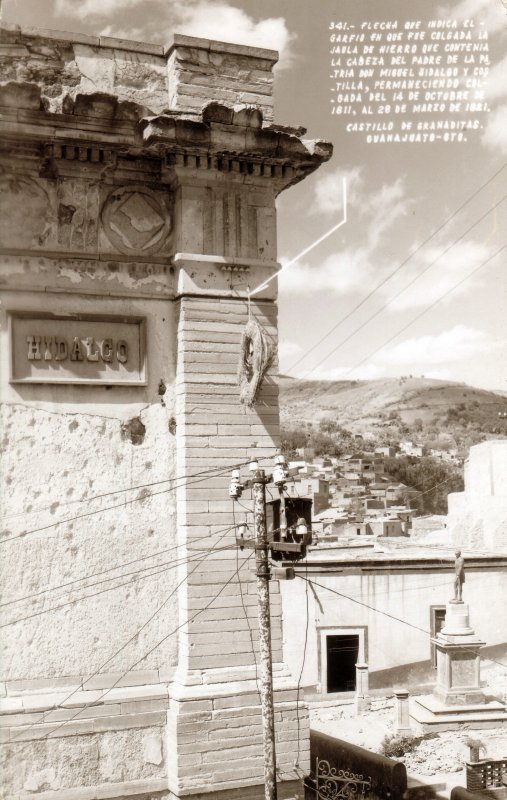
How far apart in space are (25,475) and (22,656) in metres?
1.99

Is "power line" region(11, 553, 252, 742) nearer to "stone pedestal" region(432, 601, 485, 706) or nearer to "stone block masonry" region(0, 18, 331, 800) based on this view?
"stone block masonry" region(0, 18, 331, 800)

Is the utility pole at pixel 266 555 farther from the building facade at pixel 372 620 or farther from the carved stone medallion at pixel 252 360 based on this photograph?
the building facade at pixel 372 620

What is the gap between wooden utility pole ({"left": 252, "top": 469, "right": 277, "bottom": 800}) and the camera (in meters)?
8.87

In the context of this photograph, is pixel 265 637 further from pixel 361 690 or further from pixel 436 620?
pixel 436 620

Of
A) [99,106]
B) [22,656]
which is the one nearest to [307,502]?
[22,656]

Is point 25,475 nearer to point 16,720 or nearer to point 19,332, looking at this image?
point 19,332

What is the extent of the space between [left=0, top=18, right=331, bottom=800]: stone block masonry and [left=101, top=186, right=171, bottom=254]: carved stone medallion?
2cm

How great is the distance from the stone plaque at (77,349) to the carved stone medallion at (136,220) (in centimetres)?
91

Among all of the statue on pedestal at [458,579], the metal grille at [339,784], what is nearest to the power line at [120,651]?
the metal grille at [339,784]

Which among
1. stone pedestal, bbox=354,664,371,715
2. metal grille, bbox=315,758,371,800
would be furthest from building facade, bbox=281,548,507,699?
metal grille, bbox=315,758,371,800

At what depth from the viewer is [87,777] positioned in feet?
32.3

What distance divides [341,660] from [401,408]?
191 ft

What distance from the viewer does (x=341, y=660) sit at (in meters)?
24.0

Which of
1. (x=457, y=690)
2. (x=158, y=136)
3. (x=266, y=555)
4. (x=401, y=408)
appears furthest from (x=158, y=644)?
(x=401, y=408)
